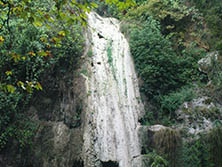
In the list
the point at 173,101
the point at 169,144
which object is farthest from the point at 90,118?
the point at 173,101

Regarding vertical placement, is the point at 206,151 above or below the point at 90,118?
below

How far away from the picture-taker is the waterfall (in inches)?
186

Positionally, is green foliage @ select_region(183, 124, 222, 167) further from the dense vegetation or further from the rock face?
the rock face

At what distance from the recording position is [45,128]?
5.16m

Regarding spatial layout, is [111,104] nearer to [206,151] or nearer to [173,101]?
[173,101]

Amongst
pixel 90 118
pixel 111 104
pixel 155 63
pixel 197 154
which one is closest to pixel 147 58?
pixel 155 63

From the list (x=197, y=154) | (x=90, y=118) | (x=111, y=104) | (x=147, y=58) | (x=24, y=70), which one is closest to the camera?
(x=90, y=118)

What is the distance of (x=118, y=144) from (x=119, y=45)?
12.5 feet

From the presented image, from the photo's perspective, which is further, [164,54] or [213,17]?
[213,17]

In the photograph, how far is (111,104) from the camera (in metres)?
5.69

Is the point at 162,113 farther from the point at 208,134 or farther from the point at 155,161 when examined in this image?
the point at 155,161

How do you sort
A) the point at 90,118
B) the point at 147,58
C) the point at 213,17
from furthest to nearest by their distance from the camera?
the point at 213,17 → the point at 147,58 → the point at 90,118

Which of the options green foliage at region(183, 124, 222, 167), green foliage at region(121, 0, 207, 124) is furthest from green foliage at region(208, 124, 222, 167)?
green foliage at region(121, 0, 207, 124)

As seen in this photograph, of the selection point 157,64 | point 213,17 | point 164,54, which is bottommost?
point 157,64
